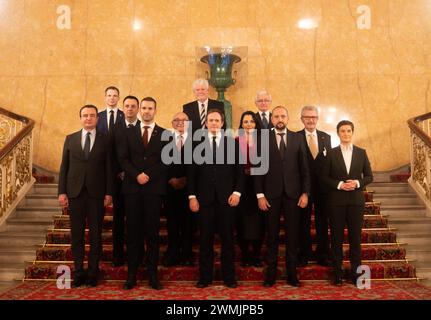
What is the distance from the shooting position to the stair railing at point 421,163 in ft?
16.5

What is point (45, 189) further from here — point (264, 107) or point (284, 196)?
point (284, 196)

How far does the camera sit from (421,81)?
7582 millimetres

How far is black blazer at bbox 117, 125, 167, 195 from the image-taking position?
3.53 m

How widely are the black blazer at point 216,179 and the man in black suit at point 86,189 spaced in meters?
0.72

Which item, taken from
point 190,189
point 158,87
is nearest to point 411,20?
point 158,87

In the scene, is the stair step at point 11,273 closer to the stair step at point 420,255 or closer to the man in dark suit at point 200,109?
the man in dark suit at point 200,109

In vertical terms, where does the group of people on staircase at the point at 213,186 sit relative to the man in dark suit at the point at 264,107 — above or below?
below

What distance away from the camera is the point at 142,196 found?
3.55 metres

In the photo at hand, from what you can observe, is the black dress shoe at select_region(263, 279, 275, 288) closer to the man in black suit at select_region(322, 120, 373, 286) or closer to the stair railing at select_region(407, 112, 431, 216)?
the man in black suit at select_region(322, 120, 373, 286)

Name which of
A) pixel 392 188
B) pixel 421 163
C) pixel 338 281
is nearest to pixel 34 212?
pixel 338 281

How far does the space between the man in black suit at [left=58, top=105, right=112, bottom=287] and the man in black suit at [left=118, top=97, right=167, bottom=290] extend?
255 millimetres

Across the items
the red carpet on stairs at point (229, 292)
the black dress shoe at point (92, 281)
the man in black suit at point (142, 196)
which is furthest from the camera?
the black dress shoe at point (92, 281)

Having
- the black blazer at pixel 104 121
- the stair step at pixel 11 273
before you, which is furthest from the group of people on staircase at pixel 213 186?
the stair step at pixel 11 273

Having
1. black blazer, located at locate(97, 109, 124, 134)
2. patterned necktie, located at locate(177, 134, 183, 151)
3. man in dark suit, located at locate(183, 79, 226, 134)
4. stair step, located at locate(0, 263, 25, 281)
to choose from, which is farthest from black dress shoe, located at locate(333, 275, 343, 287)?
stair step, located at locate(0, 263, 25, 281)
